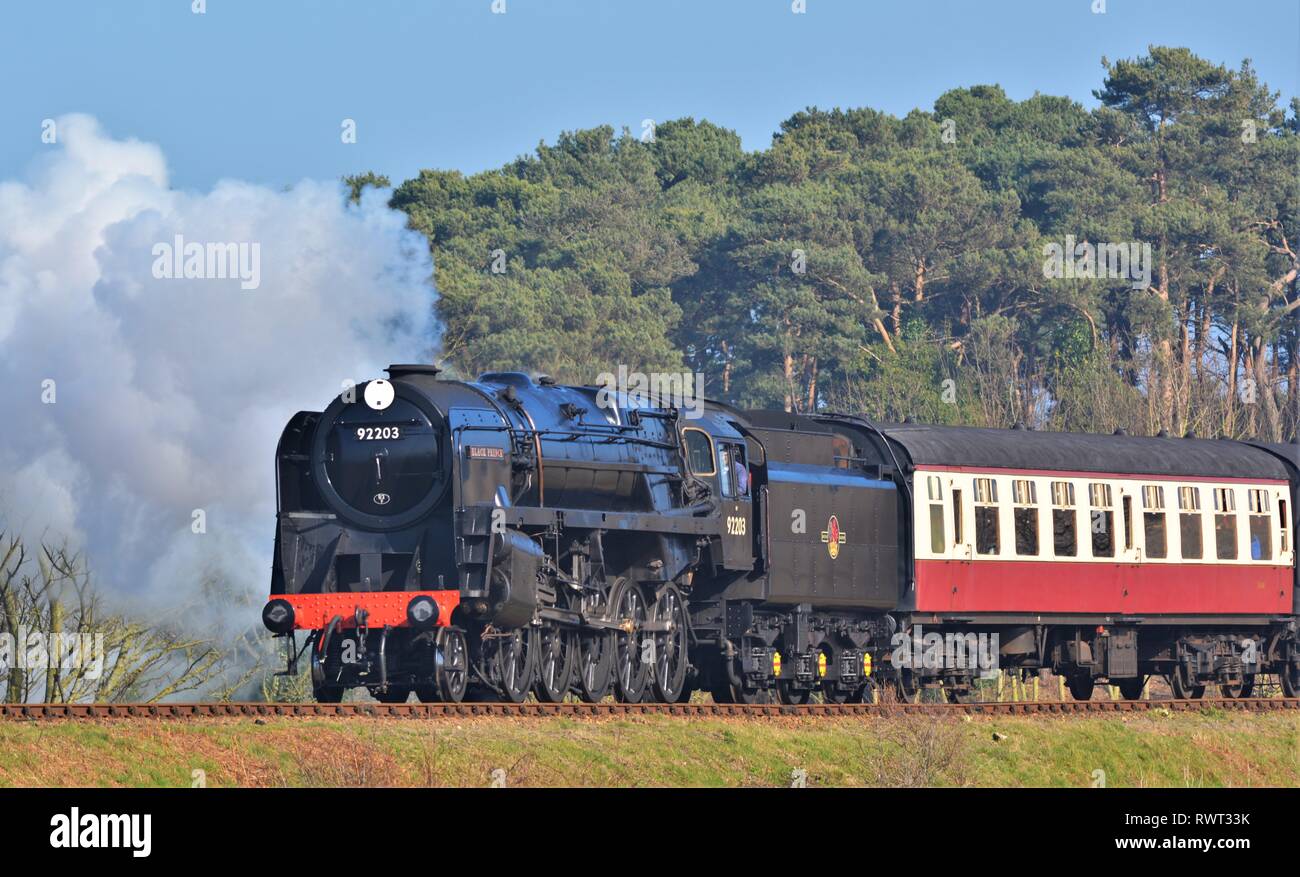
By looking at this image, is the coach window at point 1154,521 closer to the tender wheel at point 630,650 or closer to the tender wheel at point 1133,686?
Result: the tender wheel at point 1133,686

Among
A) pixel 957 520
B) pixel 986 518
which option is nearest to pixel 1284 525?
pixel 986 518

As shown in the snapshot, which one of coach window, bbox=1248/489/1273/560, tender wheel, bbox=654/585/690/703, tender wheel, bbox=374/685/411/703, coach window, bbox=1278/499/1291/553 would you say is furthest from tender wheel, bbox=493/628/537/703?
coach window, bbox=1278/499/1291/553

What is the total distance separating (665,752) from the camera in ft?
72.9

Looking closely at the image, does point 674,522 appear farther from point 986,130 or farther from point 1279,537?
point 986,130

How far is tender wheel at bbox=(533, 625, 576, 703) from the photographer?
24.3 metres

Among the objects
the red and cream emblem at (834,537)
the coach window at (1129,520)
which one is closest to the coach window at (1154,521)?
the coach window at (1129,520)

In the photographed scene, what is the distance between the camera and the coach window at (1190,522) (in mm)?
31484

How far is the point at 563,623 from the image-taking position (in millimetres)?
24078

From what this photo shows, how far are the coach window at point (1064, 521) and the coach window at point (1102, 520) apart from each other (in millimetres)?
346

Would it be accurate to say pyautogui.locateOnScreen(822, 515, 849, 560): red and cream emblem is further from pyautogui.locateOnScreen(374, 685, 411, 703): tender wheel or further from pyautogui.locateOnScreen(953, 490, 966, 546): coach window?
pyautogui.locateOnScreen(374, 685, 411, 703): tender wheel

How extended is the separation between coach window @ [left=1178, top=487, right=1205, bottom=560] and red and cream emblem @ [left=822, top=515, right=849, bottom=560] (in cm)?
608

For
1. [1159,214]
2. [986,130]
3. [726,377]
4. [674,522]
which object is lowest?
[674,522]
